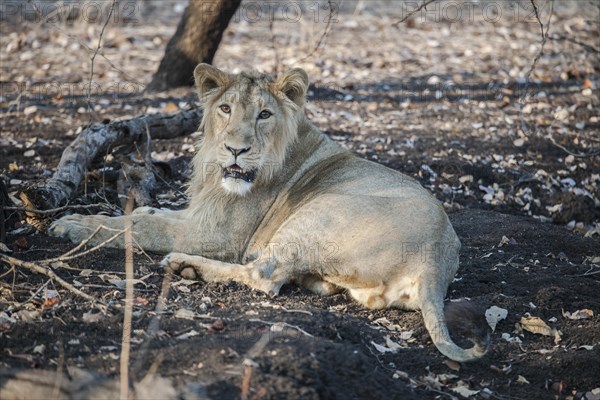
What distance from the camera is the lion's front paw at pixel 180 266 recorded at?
577cm

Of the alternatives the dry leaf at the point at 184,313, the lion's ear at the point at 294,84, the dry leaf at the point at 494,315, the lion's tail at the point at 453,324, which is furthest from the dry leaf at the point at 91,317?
the dry leaf at the point at 494,315

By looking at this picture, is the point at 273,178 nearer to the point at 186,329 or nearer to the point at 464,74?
the point at 186,329

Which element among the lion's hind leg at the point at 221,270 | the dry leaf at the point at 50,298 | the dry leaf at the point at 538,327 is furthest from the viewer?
the lion's hind leg at the point at 221,270

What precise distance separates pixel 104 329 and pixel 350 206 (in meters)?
2.11

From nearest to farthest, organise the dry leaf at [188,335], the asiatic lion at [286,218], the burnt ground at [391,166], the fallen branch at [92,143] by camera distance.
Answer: the burnt ground at [391,166], the dry leaf at [188,335], the asiatic lion at [286,218], the fallen branch at [92,143]

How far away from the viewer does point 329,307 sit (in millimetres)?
5551

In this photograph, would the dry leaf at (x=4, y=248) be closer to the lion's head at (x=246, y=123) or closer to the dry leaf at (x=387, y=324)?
the lion's head at (x=246, y=123)

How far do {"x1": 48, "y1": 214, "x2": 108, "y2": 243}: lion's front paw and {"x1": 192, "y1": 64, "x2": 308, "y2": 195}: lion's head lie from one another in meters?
0.93

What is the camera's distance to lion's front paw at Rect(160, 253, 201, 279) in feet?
18.9

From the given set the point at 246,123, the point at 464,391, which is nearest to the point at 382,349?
the point at 464,391

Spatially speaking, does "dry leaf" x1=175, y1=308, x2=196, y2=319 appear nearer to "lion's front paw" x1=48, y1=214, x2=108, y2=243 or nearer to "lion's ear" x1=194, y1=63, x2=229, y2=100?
"lion's front paw" x1=48, y1=214, x2=108, y2=243

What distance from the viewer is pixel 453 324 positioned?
511 centimetres

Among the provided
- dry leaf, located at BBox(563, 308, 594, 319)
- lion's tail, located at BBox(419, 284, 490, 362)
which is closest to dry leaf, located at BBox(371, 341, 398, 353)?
lion's tail, located at BBox(419, 284, 490, 362)

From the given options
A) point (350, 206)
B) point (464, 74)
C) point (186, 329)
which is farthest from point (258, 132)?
point (464, 74)
